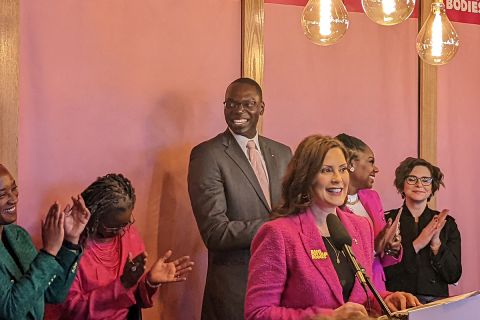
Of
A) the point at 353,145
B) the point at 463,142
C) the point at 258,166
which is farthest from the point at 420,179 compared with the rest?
the point at 463,142

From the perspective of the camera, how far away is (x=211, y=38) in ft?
14.5

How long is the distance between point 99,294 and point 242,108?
1.09 m

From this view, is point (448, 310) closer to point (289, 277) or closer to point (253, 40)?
point (289, 277)

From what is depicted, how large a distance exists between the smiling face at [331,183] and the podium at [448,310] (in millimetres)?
612

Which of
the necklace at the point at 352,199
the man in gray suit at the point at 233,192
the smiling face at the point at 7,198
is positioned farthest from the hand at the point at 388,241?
the smiling face at the point at 7,198

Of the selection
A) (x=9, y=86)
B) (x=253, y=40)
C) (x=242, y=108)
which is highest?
(x=253, y=40)

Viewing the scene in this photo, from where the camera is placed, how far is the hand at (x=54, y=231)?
2.75 metres

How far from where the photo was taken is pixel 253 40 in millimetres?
4500

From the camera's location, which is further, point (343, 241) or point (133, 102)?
point (133, 102)

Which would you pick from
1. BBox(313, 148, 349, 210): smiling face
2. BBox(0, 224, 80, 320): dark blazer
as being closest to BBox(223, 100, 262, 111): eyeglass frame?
BBox(313, 148, 349, 210): smiling face

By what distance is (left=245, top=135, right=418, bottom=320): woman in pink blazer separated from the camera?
2.56 meters

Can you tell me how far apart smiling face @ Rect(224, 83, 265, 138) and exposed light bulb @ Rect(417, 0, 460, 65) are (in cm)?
91

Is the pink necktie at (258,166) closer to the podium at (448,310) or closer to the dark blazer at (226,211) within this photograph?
the dark blazer at (226,211)

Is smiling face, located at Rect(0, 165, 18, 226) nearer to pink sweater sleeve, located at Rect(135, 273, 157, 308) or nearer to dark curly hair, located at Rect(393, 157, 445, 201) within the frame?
pink sweater sleeve, located at Rect(135, 273, 157, 308)
